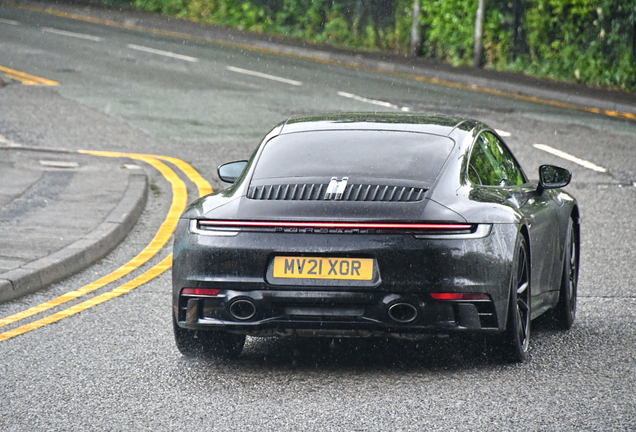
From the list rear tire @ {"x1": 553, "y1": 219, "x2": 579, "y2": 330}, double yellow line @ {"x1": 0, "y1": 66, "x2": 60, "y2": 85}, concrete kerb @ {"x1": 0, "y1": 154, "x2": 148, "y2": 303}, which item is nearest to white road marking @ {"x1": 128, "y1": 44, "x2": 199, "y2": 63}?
double yellow line @ {"x1": 0, "y1": 66, "x2": 60, "y2": 85}

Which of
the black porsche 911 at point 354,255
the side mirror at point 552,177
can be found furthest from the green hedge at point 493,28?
the black porsche 911 at point 354,255

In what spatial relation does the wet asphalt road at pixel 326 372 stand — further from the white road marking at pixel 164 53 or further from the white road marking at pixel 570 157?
the white road marking at pixel 164 53

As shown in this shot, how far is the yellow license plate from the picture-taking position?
539cm

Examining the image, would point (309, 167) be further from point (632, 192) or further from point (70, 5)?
point (70, 5)

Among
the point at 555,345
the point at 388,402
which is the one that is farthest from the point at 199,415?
the point at 555,345

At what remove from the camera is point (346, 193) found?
5.61 metres

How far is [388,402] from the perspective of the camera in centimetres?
518

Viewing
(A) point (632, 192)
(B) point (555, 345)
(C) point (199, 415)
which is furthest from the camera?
(A) point (632, 192)

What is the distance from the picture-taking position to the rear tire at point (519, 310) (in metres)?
5.69

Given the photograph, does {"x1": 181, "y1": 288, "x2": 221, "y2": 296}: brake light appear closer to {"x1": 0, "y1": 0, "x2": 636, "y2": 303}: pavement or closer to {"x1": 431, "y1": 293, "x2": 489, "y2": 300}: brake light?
{"x1": 431, "y1": 293, "x2": 489, "y2": 300}: brake light

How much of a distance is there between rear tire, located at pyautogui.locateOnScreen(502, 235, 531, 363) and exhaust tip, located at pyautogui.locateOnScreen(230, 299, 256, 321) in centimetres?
134

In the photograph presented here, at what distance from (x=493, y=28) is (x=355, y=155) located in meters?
21.8

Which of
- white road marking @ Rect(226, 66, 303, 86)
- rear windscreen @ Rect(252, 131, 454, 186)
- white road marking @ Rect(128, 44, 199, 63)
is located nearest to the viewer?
rear windscreen @ Rect(252, 131, 454, 186)

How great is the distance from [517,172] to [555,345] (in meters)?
1.19
